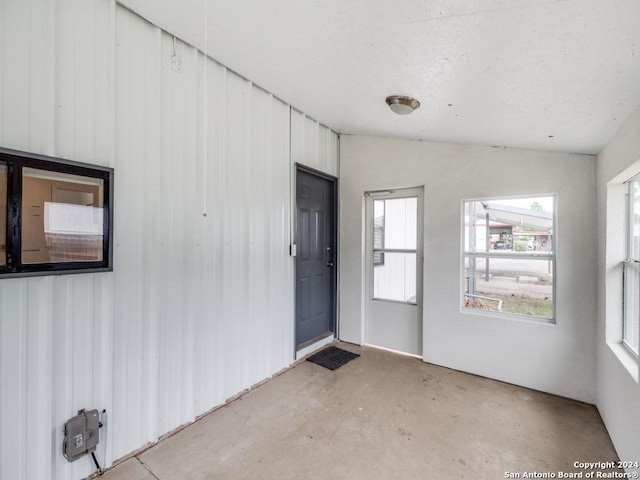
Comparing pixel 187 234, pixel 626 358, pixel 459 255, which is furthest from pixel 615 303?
pixel 187 234

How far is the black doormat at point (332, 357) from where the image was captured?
318 cm

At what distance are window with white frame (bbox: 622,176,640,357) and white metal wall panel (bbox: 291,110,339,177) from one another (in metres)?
2.60

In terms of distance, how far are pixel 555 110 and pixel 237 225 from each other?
228 centimetres

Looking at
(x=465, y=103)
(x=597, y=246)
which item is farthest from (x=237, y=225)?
(x=597, y=246)

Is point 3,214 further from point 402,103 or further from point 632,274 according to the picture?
point 632,274

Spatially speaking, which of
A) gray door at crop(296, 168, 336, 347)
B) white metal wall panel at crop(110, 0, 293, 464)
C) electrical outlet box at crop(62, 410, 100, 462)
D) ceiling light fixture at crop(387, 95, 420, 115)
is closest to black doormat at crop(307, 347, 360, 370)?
gray door at crop(296, 168, 336, 347)

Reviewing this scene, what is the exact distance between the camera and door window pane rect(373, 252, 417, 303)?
137 inches

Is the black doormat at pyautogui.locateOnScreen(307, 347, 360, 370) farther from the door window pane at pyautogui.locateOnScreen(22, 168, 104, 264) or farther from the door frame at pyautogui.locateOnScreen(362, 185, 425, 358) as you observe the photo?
the door window pane at pyautogui.locateOnScreen(22, 168, 104, 264)

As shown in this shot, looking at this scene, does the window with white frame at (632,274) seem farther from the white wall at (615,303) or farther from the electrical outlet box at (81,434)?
the electrical outlet box at (81,434)

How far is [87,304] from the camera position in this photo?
1630 mm

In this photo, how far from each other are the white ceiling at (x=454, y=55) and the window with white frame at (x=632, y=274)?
0.46m

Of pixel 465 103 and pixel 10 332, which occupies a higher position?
pixel 465 103

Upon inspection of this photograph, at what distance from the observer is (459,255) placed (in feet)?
10.0

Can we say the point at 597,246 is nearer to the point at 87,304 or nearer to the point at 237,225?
the point at 237,225
